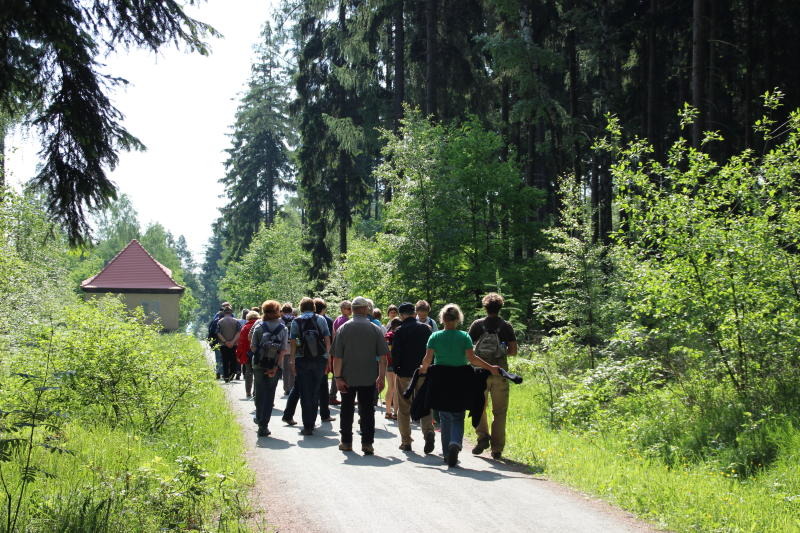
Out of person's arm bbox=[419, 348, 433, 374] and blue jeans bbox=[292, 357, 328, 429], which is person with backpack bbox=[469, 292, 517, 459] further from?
blue jeans bbox=[292, 357, 328, 429]

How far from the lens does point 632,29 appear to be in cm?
2173

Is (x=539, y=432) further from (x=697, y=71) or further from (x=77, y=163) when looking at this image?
(x=697, y=71)

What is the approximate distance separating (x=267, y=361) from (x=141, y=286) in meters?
48.4

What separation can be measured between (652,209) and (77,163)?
7.40 m

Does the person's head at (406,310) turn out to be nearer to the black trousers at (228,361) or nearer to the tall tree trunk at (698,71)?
the tall tree trunk at (698,71)

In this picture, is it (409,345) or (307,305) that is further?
(307,305)

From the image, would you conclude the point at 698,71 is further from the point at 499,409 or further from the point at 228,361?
the point at 228,361

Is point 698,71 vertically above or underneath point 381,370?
above

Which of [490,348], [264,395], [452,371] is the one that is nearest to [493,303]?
[490,348]

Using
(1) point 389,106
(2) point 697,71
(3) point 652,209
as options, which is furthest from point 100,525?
(1) point 389,106

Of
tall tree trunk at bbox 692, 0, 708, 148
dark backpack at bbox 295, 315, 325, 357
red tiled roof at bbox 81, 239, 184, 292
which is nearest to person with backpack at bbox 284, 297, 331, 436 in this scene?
dark backpack at bbox 295, 315, 325, 357

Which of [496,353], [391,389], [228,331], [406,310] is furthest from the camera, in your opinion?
[228,331]

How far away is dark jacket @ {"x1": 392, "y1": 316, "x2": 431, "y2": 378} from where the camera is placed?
35.3 feet

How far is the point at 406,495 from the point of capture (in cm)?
695
